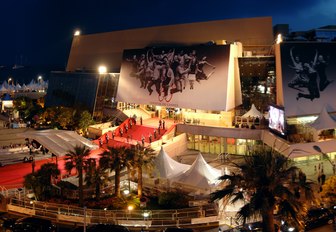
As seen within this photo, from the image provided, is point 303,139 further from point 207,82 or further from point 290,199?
point 290,199

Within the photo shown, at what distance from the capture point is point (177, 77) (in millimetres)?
37625

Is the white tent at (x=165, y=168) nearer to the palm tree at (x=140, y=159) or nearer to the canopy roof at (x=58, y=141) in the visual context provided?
the palm tree at (x=140, y=159)

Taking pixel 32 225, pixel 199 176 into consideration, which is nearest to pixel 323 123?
pixel 199 176

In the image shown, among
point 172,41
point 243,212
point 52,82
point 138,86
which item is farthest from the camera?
point 52,82

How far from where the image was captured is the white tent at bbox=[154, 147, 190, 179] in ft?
74.0

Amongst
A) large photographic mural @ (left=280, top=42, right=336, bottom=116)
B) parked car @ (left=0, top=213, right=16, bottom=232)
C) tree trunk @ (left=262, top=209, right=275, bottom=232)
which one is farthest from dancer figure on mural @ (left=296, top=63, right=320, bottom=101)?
parked car @ (left=0, top=213, right=16, bottom=232)

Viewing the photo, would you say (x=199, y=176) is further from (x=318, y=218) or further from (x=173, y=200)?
(x=318, y=218)

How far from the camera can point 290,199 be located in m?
11.4

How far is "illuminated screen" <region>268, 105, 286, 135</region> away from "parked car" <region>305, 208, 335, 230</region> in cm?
1183

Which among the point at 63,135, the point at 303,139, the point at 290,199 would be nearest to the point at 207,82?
the point at 303,139

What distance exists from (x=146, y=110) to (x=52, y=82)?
16.8 meters

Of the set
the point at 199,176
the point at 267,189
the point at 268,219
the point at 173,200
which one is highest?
the point at 199,176

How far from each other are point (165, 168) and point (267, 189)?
11.7 meters

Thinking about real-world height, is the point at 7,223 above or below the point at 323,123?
below
